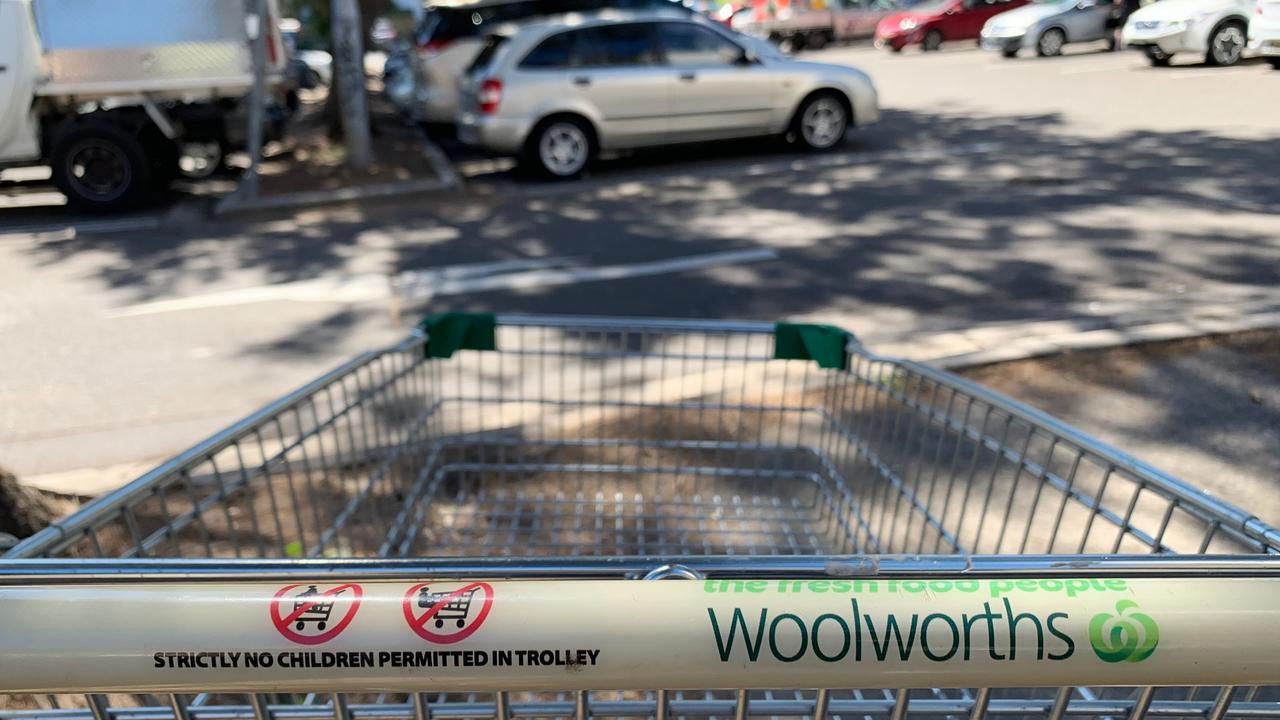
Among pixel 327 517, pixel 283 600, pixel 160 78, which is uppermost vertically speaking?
pixel 160 78

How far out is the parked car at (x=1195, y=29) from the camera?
1467cm

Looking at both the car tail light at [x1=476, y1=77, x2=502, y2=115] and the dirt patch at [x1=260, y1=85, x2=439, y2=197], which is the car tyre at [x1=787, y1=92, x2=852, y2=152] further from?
the dirt patch at [x1=260, y1=85, x2=439, y2=197]

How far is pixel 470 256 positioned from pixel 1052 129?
7.98 m

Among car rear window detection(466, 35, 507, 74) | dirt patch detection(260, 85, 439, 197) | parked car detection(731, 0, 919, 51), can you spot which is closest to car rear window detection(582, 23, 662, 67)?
car rear window detection(466, 35, 507, 74)

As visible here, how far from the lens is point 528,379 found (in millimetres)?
5281

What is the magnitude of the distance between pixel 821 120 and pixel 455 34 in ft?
17.3

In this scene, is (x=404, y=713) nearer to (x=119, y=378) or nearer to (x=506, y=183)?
(x=119, y=378)

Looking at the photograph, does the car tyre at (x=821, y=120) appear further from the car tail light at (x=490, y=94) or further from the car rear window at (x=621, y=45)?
the car tail light at (x=490, y=94)

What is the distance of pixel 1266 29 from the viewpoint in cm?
1340

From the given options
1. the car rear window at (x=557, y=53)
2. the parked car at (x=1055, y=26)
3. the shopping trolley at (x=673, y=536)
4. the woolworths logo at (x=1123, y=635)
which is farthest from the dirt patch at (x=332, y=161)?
the parked car at (x=1055, y=26)

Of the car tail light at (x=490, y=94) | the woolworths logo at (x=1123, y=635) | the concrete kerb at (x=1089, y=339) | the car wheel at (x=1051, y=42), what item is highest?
the car wheel at (x=1051, y=42)

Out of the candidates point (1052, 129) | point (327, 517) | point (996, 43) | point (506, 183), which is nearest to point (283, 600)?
point (327, 517)

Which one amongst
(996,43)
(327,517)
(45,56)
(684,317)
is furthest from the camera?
(996,43)

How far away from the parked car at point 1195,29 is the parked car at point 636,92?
7283 mm
